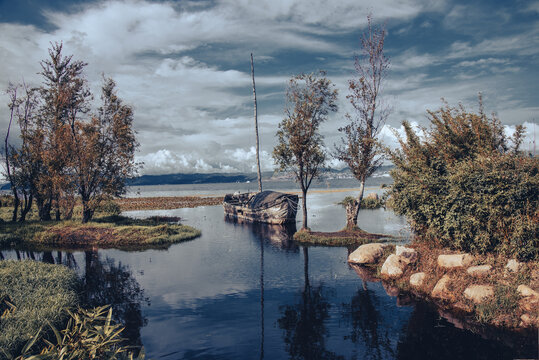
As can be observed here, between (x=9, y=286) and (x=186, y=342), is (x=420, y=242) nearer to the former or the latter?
(x=186, y=342)

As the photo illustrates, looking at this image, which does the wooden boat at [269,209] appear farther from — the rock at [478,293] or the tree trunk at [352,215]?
the rock at [478,293]

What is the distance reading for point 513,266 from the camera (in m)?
12.5

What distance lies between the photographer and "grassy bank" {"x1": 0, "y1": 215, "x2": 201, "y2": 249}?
2630cm

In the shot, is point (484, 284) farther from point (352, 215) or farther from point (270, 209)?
point (270, 209)

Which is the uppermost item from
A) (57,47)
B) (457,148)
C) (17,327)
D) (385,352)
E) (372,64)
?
(57,47)

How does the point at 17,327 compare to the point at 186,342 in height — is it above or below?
above

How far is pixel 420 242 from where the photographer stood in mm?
17547

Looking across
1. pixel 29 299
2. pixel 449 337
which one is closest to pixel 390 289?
pixel 449 337

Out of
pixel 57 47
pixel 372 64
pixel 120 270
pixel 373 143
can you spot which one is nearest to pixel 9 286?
pixel 120 270

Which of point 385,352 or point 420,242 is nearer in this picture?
point 385,352

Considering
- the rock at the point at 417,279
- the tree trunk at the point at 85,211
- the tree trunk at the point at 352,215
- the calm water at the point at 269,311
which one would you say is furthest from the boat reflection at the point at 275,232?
the tree trunk at the point at 85,211

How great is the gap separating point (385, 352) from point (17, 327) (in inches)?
394

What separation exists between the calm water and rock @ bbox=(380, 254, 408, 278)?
1136 mm

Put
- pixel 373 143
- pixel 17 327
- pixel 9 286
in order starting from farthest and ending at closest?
pixel 373 143, pixel 9 286, pixel 17 327
